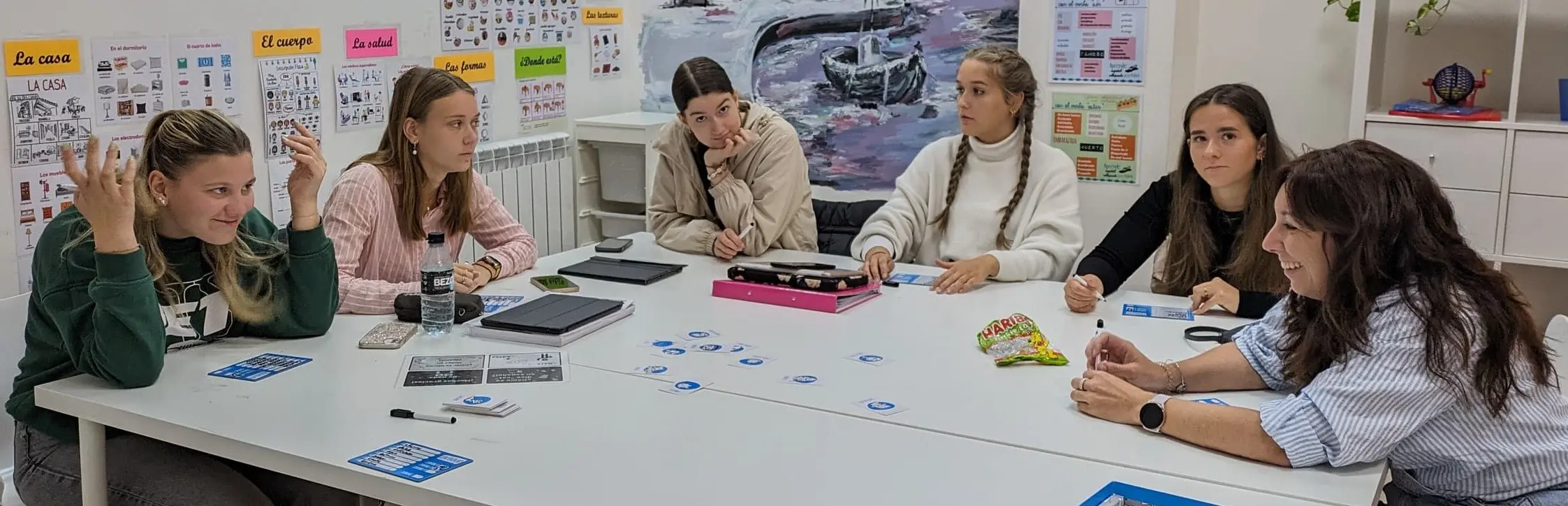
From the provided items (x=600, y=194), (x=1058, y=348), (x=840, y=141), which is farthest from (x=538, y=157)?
(x=1058, y=348)

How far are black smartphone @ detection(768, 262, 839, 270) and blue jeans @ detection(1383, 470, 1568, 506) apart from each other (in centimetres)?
141

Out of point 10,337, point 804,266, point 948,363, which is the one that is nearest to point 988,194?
point 804,266

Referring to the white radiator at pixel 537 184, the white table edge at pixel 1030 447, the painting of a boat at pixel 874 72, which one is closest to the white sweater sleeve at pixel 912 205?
the painting of a boat at pixel 874 72

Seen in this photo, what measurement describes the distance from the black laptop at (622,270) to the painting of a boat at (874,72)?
164 centimetres

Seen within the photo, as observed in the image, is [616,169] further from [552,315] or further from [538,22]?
[552,315]

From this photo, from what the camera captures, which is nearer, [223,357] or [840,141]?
[223,357]

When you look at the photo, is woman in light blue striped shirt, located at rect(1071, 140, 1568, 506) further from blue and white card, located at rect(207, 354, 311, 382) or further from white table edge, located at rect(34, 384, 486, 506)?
blue and white card, located at rect(207, 354, 311, 382)

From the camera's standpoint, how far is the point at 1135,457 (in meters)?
1.80

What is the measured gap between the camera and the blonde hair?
221cm

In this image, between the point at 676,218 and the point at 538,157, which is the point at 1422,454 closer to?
the point at 676,218

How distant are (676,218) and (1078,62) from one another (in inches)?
58.2

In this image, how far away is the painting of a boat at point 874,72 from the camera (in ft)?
14.9

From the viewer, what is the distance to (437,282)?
2.50 meters

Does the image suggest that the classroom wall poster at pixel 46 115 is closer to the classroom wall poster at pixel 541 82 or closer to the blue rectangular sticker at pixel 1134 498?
the classroom wall poster at pixel 541 82
